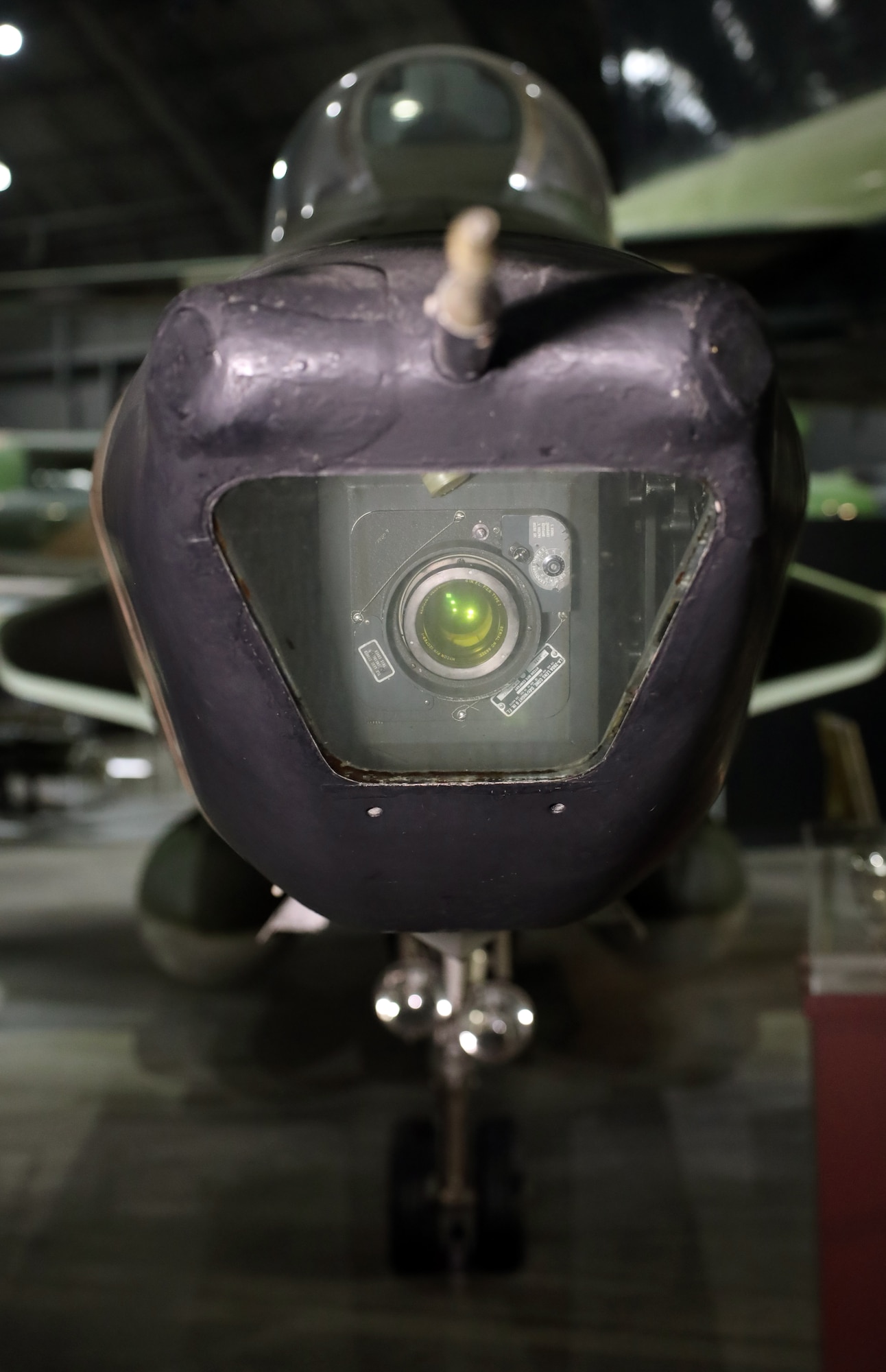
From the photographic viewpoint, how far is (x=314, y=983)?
4605 millimetres

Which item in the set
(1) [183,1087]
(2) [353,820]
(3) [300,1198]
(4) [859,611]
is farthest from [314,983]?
(2) [353,820]

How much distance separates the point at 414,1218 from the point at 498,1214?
17 cm

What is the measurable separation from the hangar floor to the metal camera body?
1.28 meters

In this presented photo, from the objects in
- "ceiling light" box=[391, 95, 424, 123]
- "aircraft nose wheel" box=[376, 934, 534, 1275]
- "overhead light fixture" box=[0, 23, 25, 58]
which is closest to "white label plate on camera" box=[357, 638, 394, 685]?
"aircraft nose wheel" box=[376, 934, 534, 1275]

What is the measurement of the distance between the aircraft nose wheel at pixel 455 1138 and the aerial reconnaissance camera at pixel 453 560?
0.93 m

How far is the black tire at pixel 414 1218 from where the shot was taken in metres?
2.45

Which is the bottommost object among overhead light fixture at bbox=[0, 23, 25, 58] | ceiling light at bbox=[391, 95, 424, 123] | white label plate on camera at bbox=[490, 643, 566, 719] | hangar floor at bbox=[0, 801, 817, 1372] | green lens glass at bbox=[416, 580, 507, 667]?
hangar floor at bbox=[0, 801, 817, 1372]

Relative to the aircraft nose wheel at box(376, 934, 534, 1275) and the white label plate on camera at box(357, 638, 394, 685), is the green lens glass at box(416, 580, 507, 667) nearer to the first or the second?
the white label plate on camera at box(357, 638, 394, 685)

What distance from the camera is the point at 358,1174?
2.92 metres

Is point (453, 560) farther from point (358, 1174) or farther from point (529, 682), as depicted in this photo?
point (358, 1174)

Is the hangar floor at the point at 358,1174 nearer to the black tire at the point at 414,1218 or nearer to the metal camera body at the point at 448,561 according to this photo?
the black tire at the point at 414,1218

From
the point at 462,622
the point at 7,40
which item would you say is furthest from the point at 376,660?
the point at 7,40

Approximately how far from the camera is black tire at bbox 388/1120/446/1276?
245cm

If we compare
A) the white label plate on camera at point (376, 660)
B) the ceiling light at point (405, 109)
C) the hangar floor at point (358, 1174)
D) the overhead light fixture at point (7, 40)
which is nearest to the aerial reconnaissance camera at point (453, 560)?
the white label plate on camera at point (376, 660)
